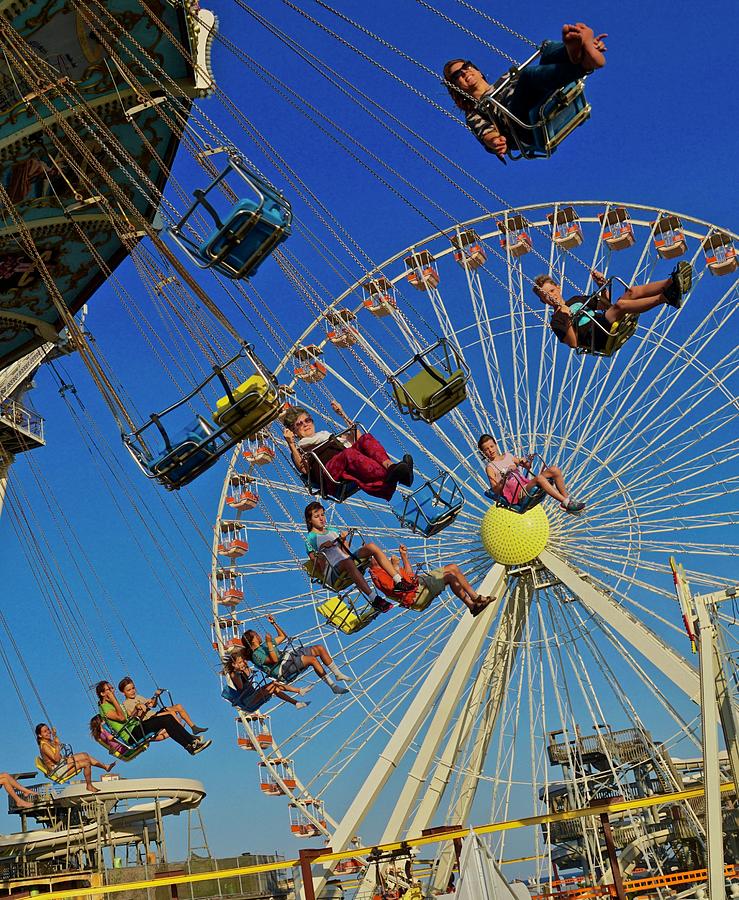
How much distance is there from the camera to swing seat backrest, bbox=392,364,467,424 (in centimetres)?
1048

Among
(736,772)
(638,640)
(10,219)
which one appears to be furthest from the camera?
(638,640)

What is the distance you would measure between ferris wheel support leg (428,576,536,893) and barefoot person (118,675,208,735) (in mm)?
6368

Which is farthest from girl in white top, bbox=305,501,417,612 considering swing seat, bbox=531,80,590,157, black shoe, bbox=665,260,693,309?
swing seat, bbox=531,80,590,157

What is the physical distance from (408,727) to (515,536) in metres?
3.63

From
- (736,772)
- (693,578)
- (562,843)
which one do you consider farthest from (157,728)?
(562,843)

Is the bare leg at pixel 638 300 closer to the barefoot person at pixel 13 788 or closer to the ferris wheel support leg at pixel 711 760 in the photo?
the ferris wheel support leg at pixel 711 760

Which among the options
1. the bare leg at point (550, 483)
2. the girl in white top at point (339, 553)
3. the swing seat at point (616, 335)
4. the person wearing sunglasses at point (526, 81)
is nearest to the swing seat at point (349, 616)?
the girl in white top at point (339, 553)

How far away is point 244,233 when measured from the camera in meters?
9.48

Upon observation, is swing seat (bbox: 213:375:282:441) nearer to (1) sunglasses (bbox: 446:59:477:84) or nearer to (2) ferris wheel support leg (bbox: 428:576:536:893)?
(1) sunglasses (bbox: 446:59:477:84)

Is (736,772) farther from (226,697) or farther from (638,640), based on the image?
(638,640)

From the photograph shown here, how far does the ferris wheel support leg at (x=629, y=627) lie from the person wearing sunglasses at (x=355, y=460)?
7.70 meters

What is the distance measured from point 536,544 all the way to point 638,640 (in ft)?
8.37

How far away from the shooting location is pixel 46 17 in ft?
33.8

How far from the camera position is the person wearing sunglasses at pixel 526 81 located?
8.13m
